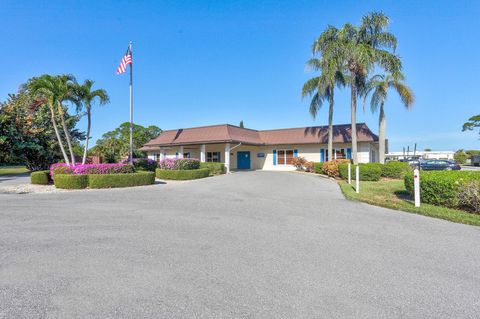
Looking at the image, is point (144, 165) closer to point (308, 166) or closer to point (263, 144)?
point (263, 144)

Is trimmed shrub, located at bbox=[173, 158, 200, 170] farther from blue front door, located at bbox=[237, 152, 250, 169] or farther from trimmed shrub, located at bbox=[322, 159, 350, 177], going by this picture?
blue front door, located at bbox=[237, 152, 250, 169]

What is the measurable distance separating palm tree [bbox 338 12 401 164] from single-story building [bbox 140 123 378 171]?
521 cm

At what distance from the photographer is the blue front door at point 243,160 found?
30.1 m

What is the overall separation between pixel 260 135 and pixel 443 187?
23.0 m

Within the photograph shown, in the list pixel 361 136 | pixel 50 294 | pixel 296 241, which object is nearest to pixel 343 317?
pixel 296 241

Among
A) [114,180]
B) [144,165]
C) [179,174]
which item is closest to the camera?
[114,180]

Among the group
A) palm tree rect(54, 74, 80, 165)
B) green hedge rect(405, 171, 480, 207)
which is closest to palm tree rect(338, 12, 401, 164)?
green hedge rect(405, 171, 480, 207)

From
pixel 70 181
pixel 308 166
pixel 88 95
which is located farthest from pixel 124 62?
pixel 308 166

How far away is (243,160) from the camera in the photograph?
30.2 meters

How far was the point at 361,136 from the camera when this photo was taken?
2345cm

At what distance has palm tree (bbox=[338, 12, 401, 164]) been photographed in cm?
1762

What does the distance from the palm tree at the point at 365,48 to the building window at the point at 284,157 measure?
8.70 m

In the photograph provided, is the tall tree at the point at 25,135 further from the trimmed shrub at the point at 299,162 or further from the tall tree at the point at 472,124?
the tall tree at the point at 472,124

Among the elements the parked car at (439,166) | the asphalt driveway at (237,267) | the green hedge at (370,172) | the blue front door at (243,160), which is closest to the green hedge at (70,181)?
the asphalt driveway at (237,267)
